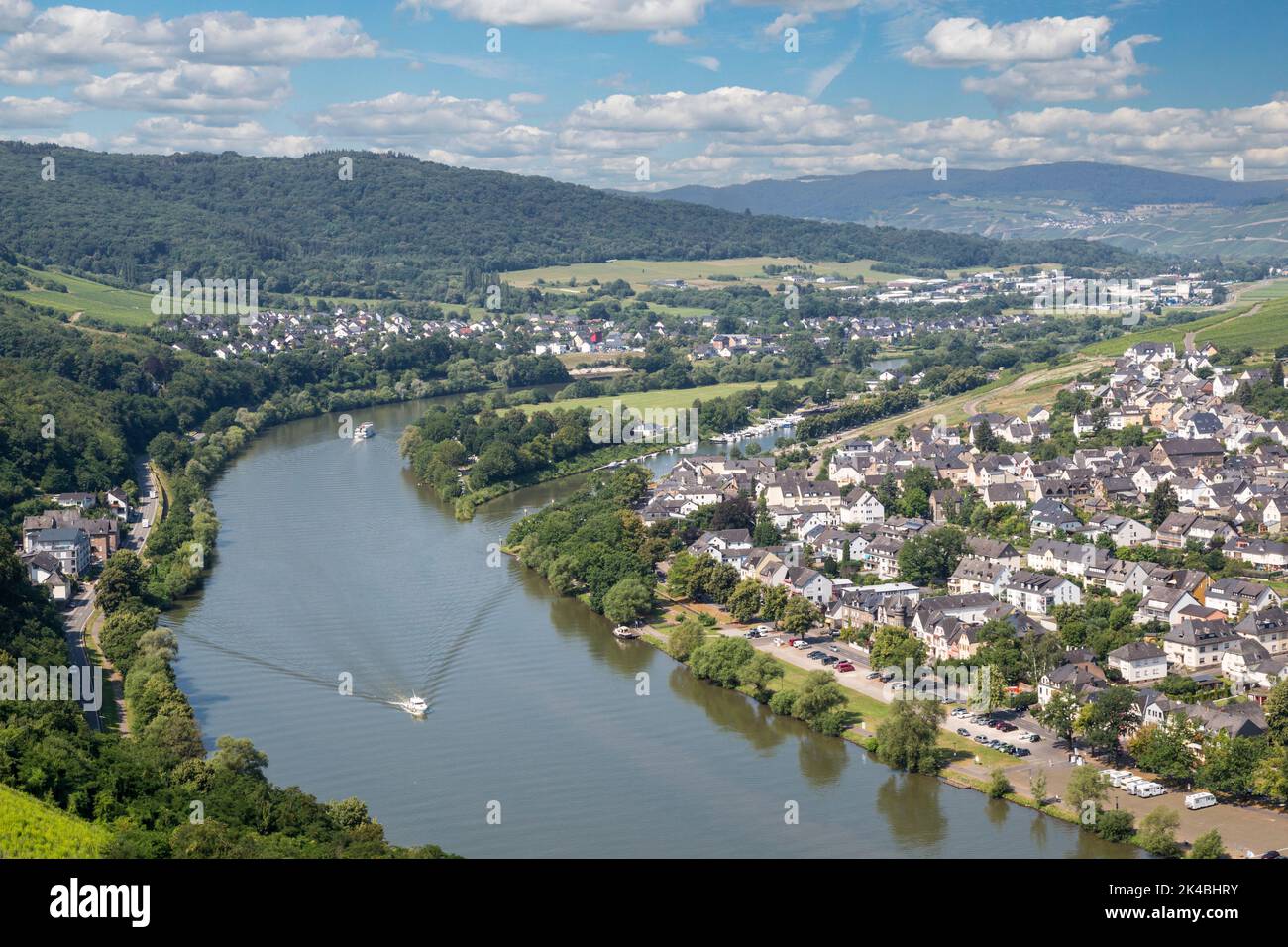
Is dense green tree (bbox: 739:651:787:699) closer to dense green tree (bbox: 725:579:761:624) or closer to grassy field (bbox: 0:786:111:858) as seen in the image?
dense green tree (bbox: 725:579:761:624)

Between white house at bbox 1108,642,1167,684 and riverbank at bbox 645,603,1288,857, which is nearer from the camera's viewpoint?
riverbank at bbox 645,603,1288,857

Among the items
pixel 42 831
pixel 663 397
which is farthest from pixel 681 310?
pixel 42 831

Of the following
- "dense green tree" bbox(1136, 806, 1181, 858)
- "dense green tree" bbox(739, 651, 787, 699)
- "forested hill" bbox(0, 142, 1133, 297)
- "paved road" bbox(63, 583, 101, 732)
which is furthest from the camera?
"forested hill" bbox(0, 142, 1133, 297)

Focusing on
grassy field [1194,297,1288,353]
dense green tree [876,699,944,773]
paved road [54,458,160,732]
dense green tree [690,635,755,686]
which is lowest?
dense green tree [876,699,944,773]

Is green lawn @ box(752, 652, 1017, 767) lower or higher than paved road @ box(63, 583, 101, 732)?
lower

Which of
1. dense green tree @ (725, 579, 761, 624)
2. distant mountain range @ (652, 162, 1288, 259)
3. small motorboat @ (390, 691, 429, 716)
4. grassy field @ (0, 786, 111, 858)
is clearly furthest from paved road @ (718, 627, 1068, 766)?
distant mountain range @ (652, 162, 1288, 259)
